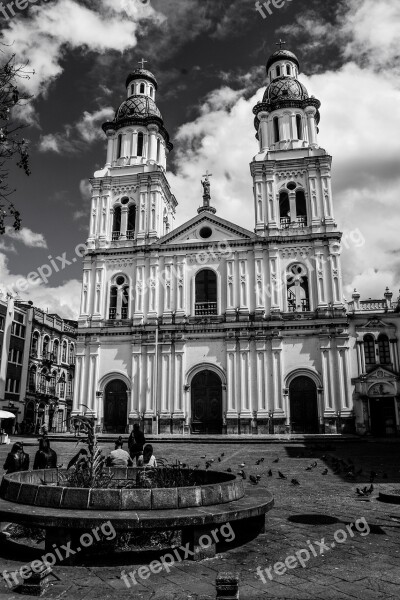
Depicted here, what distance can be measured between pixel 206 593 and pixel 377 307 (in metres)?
26.5

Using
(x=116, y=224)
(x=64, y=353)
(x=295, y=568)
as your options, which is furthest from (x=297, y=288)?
(x=64, y=353)

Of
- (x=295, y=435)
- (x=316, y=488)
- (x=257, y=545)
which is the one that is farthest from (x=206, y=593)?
(x=295, y=435)

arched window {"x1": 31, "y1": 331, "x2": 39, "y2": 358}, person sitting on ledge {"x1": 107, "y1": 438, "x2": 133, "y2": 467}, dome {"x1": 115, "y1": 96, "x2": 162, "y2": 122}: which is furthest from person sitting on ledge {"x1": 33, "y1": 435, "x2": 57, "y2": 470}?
arched window {"x1": 31, "y1": 331, "x2": 39, "y2": 358}

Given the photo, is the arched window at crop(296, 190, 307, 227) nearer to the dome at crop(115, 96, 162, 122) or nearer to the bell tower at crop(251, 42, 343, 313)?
the bell tower at crop(251, 42, 343, 313)

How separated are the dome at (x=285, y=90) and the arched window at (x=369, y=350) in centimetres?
1686

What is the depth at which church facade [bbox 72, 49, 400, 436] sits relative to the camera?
27.1m

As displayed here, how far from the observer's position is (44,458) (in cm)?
957

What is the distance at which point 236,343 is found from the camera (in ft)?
92.2

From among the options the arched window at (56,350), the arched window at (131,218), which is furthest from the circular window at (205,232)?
the arched window at (56,350)

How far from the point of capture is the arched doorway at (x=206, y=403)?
27531 millimetres

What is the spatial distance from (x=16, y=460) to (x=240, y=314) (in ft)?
65.5

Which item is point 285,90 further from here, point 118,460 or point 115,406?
point 118,460

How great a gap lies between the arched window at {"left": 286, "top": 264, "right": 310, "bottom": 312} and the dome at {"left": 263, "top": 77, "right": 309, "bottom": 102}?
12.3m

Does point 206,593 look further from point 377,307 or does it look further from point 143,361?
point 377,307
